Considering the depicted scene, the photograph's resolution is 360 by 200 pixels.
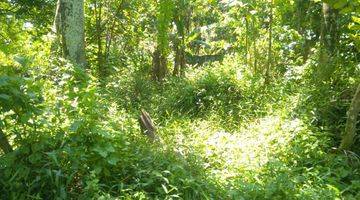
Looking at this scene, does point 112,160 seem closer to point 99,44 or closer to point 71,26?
point 71,26

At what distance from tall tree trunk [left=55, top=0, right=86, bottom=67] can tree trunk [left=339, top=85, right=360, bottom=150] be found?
329 centimetres

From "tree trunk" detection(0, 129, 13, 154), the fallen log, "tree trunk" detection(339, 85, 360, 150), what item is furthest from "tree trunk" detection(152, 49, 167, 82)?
"tree trunk" detection(0, 129, 13, 154)

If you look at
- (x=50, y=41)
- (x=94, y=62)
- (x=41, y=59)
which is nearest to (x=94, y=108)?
(x=41, y=59)

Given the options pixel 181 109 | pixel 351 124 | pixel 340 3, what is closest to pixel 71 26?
pixel 181 109

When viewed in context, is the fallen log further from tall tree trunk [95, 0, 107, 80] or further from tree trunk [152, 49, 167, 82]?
tree trunk [152, 49, 167, 82]

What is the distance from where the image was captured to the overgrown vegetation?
3.40 m

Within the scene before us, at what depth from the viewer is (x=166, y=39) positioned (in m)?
8.27

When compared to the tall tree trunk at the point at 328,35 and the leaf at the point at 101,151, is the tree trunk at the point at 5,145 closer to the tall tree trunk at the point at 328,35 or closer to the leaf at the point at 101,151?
the leaf at the point at 101,151

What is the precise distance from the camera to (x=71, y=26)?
5.60 m

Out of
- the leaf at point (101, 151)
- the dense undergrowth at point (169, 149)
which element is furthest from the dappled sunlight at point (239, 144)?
the leaf at point (101, 151)

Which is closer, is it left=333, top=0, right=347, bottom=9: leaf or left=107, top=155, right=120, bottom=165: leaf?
left=107, top=155, right=120, bottom=165: leaf

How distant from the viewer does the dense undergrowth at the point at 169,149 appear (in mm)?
3350

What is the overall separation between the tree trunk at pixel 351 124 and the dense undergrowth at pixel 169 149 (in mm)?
139

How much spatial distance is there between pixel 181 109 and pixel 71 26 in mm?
2292
